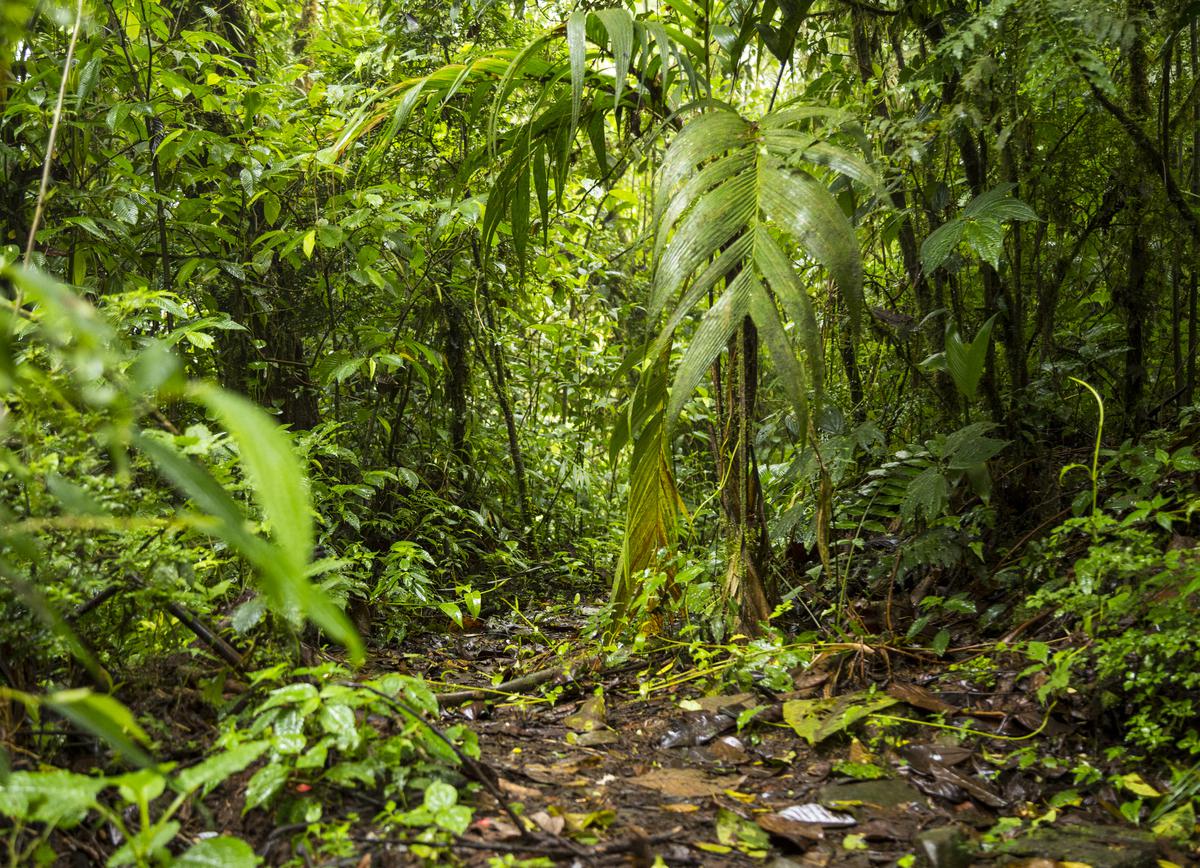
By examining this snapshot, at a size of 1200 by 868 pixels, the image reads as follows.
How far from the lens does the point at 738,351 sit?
248 centimetres

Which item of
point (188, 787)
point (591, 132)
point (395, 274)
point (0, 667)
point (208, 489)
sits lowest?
point (188, 787)

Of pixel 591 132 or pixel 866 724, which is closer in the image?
pixel 866 724

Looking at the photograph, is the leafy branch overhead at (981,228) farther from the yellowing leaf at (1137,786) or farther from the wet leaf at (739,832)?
the wet leaf at (739,832)

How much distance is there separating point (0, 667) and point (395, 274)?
229 centimetres

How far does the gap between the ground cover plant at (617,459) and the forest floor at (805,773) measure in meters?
0.01

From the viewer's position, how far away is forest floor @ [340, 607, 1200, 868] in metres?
1.42

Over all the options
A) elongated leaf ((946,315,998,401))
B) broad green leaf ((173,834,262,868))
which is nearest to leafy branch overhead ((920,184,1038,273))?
elongated leaf ((946,315,998,401))

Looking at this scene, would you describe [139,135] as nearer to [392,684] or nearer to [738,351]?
[738,351]

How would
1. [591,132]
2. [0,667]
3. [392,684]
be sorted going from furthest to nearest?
[591,132]
[392,684]
[0,667]

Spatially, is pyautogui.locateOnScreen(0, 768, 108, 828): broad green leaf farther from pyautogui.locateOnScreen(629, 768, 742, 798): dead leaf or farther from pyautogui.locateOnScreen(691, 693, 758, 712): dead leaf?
pyautogui.locateOnScreen(691, 693, 758, 712): dead leaf

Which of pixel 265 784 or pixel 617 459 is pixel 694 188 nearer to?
pixel 617 459

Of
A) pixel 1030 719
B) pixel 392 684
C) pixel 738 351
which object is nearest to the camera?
pixel 392 684

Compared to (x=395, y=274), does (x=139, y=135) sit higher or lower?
higher

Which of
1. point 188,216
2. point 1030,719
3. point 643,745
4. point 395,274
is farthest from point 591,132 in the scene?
point 1030,719
